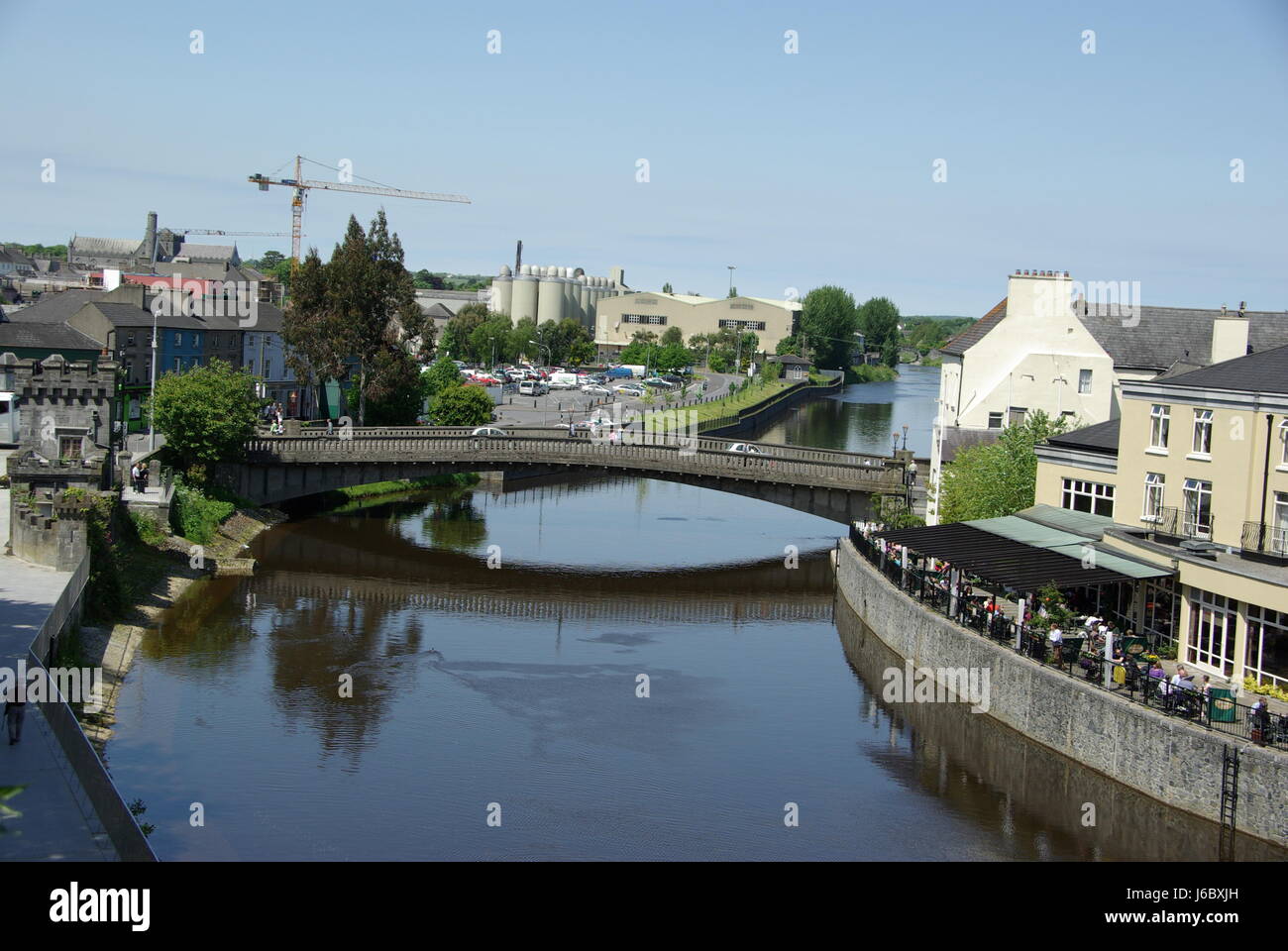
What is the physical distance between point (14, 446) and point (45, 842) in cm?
4274

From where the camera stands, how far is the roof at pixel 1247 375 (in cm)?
3381

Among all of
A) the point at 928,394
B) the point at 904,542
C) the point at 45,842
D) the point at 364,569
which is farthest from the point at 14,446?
the point at 928,394

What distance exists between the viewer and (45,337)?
7394 centimetres

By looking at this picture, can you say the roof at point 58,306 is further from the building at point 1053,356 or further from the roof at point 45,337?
the building at point 1053,356

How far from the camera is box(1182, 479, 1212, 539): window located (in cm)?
3547

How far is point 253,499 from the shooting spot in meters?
60.8

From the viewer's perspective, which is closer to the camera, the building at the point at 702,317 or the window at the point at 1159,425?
the window at the point at 1159,425

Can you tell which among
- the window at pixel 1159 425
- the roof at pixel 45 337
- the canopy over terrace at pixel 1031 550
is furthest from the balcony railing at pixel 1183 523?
the roof at pixel 45 337

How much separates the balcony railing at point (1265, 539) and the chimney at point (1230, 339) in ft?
36.5

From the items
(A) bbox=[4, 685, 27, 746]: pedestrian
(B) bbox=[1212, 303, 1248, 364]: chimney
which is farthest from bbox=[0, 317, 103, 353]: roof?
(B) bbox=[1212, 303, 1248, 364]: chimney

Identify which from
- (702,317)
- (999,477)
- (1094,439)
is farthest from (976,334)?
(702,317)

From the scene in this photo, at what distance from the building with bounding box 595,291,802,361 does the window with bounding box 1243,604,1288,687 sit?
163m

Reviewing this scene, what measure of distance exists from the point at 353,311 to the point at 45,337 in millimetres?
16697

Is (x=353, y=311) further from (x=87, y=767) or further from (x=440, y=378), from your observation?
(x=87, y=767)
